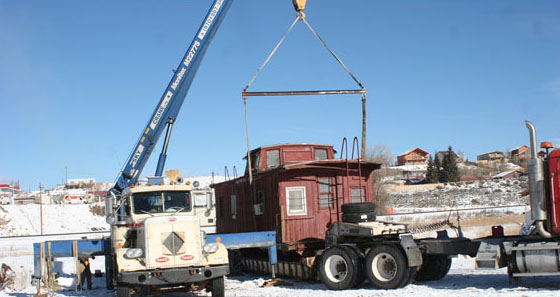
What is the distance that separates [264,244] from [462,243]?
516cm

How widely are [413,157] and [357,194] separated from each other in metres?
133

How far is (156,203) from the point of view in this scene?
42.8 feet

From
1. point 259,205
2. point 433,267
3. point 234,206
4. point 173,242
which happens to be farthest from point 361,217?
point 234,206

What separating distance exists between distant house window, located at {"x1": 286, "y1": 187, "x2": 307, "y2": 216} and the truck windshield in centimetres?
418

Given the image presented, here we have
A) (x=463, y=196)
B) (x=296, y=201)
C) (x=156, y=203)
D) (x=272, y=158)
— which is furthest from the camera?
(x=463, y=196)

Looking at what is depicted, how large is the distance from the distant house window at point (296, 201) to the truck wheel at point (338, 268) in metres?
2.28

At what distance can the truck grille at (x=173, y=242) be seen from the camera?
12.0 m

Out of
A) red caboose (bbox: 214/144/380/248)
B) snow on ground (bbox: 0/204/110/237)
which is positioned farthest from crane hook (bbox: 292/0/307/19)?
snow on ground (bbox: 0/204/110/237)

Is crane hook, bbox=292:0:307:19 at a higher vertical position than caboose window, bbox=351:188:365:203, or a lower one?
higher

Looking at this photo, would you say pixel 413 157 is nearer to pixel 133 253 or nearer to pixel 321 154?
pixel 321 154

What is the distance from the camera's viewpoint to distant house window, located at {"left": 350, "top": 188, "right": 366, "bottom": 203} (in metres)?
17.3

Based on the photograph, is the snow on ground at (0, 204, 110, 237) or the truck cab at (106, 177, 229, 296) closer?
the truck cab at (106, 177, 229, 296)

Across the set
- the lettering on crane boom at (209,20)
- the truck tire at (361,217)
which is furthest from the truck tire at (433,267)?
the lettering on crane boom at (209,20)

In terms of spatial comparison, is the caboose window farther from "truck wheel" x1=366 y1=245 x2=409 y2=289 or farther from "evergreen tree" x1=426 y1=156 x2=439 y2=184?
"evergreen tree" x1=426 y1=156 x2=439 y2=184
